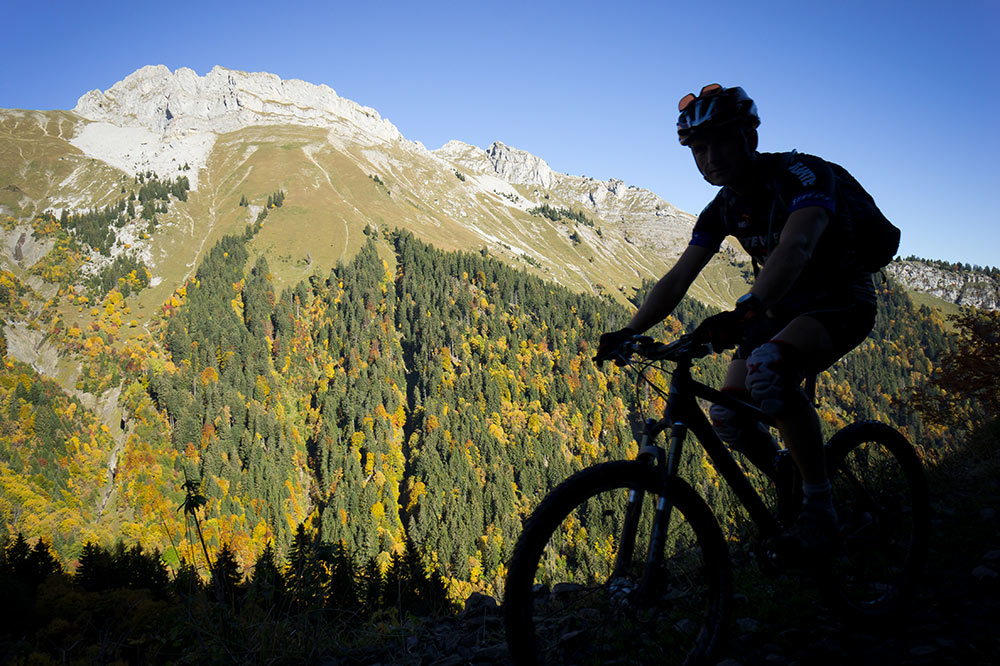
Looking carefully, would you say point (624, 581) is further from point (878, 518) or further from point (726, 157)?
point (726, 157)

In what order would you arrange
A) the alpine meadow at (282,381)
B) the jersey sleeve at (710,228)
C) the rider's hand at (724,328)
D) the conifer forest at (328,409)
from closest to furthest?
1. the rider's hand at (724,328)
2. the jersey sleeve at (710,228)
3. the conifer forest at (328,409)
4. the alpine meadow at (282,381)

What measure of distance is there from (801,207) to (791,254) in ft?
1.50

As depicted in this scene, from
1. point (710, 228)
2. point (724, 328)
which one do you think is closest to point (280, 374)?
point (710, 228)

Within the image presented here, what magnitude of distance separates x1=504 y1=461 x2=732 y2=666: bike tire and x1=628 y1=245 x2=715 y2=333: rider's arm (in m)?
1.36

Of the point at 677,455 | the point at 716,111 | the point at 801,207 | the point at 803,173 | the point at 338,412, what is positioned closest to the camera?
the point at 677,455

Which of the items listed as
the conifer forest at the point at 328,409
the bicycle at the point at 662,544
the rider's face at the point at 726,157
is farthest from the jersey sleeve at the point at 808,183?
the conifer forest at the point at 328,409

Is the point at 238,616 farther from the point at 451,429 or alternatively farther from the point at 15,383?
the point at 15,383

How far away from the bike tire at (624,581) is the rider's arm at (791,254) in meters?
1.31

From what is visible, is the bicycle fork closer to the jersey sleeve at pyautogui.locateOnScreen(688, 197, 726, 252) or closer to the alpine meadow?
the jersey sleeve at pyautogui.locateOnScreen(688, 197, 726, 252)

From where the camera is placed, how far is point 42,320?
14025 cm

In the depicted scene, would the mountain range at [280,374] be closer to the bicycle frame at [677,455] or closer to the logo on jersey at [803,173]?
the bicycle frame at [677,455]

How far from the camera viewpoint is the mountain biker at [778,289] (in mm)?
3141

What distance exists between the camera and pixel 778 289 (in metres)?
3.01

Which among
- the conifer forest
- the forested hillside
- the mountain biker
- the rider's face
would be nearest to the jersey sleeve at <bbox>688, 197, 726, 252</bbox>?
the mountain biker
